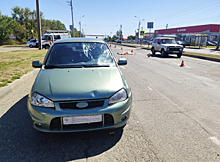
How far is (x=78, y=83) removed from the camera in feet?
9.00

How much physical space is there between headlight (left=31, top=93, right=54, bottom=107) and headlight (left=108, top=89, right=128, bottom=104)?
875 millimetres

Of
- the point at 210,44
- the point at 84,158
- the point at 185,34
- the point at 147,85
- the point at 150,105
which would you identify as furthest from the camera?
the point at 185,34

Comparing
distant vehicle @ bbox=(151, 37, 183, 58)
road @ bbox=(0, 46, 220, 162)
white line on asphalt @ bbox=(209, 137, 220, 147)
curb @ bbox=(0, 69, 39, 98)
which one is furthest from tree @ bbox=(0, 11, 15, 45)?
white line on asphalt @ bbox=(209, 137, 220, 147)

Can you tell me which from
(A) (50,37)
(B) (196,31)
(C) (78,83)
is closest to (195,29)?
(B) (196,31)

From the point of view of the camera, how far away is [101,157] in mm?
2332

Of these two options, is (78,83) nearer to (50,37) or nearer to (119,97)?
(119,97)

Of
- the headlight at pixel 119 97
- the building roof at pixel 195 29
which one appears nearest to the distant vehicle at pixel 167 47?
the headlight at pixel 119 97

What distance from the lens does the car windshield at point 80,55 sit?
3551 millimetres

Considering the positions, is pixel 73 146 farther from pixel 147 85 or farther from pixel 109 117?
pixel 147 85

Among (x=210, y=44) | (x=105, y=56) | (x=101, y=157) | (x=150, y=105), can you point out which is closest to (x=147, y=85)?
(x=150, y=105)

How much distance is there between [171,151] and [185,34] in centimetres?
7137

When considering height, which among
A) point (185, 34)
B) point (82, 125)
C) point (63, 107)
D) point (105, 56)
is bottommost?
point (82, 125)

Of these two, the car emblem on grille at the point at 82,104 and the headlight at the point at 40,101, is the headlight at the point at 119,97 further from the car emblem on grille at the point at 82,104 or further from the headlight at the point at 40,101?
the headlight at the point at 40,101

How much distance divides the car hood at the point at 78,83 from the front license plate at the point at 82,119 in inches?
10.7
